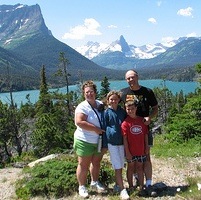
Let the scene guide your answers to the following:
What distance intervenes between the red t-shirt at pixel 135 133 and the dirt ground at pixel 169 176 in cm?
95

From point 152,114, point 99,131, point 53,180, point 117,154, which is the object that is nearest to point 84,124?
point 99,131

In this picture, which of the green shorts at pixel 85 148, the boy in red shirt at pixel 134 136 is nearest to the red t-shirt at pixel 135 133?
the boy in red shirt at pixel 134 136

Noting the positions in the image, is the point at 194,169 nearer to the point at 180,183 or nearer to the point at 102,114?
the point at 180,183

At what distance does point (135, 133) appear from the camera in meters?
6.78

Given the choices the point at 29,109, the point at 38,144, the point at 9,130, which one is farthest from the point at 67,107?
the point at 29,109

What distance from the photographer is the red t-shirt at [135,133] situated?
677 cm

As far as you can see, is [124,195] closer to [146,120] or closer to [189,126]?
[146,120]

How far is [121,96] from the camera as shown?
696cm

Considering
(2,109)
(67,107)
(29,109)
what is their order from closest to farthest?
(2,109), (67,107), (29,109)

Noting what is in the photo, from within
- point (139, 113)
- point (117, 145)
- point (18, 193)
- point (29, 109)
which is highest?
point (139, 113)

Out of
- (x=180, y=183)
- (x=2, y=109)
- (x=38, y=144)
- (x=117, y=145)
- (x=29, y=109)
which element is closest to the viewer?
(x=117, y=145)

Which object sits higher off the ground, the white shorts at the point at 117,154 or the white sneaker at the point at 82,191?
the white shorts at the point at 117,154

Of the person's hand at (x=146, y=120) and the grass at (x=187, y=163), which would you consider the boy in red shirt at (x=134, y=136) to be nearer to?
the person's hand at (x=146, y=120)

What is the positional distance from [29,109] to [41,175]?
209ft
